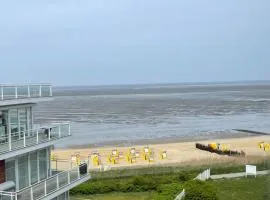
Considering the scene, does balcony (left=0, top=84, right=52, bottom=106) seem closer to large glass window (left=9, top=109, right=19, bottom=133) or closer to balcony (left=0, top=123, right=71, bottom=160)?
large glass window (left=9, top=109, right=19, bottom=133)

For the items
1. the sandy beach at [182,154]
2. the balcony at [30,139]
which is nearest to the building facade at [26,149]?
the balcony at [30,139]

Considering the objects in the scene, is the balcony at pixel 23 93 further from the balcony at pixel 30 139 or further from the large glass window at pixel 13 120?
the balcony at pixel 30 139

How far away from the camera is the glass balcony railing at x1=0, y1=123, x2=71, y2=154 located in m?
21.5

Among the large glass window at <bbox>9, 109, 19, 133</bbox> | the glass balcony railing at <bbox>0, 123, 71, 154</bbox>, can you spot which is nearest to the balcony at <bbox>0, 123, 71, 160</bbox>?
the glass balcony railing at <bbox>0, 123, 71, 154</bbox>

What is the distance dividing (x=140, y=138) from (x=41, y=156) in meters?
43.1

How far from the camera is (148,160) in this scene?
49.3 m

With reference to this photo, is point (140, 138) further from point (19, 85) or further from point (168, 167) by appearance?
point (19, 85)

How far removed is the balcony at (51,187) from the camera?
813 inches

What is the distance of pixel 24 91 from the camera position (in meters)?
22.9

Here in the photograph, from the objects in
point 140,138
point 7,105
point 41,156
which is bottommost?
point 140,138

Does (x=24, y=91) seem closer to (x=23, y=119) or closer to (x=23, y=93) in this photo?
(x=23, y=93)

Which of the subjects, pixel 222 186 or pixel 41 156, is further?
pixel 222 186

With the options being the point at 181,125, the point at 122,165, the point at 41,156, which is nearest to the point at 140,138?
the point at 181,125

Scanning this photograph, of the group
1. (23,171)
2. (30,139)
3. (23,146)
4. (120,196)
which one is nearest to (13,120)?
(30,139)
